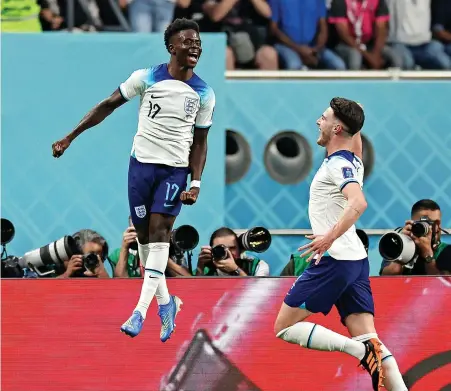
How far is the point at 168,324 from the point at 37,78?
155 inches

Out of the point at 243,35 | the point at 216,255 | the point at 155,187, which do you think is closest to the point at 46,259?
the point at 216,255

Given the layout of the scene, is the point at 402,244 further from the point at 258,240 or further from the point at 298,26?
the point at 298,26

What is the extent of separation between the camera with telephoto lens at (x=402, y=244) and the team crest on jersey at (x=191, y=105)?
1.79 metres

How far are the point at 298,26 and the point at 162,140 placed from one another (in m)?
5.02

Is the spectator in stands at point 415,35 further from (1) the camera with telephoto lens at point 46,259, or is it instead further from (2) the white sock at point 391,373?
(2) the white sock at point 391,373

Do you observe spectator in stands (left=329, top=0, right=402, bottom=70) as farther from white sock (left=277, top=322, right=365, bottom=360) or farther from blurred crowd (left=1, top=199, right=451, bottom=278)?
white sock (left=277, top=322, right=365, bottom=360)

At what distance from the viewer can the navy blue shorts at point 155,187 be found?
10.7 metres

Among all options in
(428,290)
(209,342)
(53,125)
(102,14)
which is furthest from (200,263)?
(102,14)

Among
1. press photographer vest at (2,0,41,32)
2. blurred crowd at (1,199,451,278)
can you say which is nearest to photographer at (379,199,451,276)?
blurred crowd at (1,199,451,278)

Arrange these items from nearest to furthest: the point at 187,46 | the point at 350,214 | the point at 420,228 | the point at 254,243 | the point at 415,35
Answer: the point at 350,214, the point at 187,46, the point at 420,228, the point at 254,243, the point at 415,35

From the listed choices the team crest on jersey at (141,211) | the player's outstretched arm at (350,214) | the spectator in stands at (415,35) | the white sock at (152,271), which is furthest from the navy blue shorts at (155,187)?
the spectator in stands at (415,35)

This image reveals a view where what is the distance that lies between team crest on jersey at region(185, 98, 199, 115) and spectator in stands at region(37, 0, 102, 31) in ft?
14.0

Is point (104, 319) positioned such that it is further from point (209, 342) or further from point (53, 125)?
point (53, 125)

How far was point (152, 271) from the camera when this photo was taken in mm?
10867
